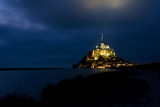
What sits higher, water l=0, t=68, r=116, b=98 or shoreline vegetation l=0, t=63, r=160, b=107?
shoreline vegetation l=0, t=63, r=160, b=107

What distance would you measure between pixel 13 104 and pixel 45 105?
1675 millimetres

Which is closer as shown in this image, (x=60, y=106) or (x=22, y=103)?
(x=22, y=103)

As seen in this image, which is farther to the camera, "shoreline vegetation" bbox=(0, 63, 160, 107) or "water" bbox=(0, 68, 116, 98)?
"water" bbox=(0, 68, 116, 98)

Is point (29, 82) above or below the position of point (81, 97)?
below

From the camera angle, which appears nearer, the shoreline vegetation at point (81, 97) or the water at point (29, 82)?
the shoreline vegetation at point (81, 97)

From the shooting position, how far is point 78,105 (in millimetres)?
8703

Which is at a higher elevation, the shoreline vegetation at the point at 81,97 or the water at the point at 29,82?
the shoreline vegetation at the point at 81,97

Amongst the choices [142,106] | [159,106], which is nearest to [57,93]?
[142,106]

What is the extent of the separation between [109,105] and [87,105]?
1.31 m

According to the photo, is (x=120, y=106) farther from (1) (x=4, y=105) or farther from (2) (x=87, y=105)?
(1) (x=4, y=105)

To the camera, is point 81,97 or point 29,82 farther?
point 29,82

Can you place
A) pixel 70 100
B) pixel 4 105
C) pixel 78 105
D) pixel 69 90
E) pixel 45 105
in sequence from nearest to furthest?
1. pixel 4 105
2. pixel 45 105
3. pixel 78 105
4. pixel 70 100
5. pixel 69 90

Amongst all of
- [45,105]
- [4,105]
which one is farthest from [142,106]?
[4,105]

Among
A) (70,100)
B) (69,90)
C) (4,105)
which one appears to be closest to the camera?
(4,105)
